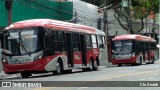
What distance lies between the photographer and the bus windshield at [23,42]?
2478 cm

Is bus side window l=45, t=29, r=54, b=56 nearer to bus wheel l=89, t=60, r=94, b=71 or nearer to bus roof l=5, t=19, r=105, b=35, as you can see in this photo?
bus roof l=5, t=19, r=105, b=35

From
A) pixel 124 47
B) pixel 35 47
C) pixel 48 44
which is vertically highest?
pixel 48 44

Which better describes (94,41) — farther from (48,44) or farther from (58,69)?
(48,44)

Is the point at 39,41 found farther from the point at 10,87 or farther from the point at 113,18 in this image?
the point at 113,18

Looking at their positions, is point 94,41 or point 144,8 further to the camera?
point 144,8

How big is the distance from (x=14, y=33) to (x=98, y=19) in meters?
28.5

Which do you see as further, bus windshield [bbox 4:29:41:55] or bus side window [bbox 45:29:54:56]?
bus side window [bbox 45:29:54:56]

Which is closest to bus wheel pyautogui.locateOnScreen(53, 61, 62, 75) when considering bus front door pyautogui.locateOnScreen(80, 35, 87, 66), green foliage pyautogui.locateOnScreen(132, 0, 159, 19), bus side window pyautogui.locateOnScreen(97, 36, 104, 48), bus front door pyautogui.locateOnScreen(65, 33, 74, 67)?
bus front door pyautogui.locateOnScreen(65, 33, 74, 67)

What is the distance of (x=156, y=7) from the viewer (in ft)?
194

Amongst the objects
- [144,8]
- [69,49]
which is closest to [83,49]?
[69,49]

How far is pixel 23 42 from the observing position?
2491 centimetres

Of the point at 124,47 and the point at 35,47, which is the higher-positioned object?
the point at 35,47

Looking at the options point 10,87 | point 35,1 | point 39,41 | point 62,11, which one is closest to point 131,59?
point 62,11

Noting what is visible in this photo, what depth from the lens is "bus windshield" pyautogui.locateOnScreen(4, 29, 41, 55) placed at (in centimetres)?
2478
